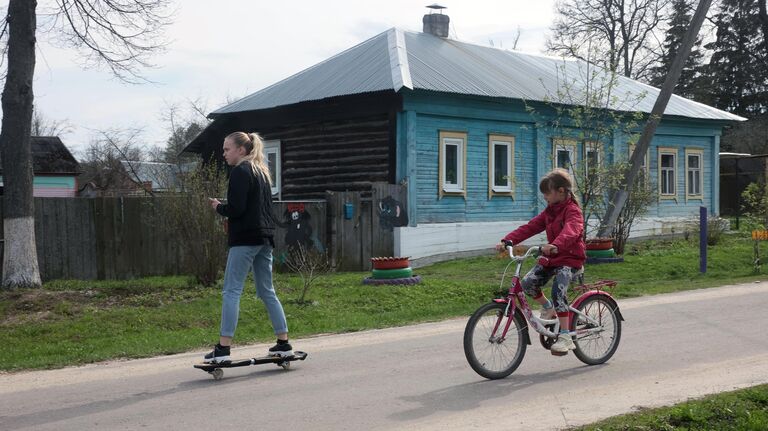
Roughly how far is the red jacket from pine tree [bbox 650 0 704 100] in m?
42.3

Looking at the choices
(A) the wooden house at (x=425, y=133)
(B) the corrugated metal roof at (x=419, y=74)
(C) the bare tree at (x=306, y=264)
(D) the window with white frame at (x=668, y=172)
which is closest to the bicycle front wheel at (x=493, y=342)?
(C) the bare tree at (x=306, y=264)

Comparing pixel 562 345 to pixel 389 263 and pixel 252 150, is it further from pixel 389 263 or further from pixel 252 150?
pixel 389 263

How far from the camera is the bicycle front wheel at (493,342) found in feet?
23.9

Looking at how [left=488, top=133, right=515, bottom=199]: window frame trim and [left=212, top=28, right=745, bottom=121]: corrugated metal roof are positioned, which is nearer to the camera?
[left=212, top=28, right=745, bottom=121]: corrugated metal roof

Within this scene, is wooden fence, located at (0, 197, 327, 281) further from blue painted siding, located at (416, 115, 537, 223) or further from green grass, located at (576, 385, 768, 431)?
green grass, located at (576, 385, 768, 431)

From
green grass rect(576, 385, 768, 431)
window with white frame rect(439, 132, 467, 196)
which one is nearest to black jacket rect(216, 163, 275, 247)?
green grass rect(576, 385, 768, 431)

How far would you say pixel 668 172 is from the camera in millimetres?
30516

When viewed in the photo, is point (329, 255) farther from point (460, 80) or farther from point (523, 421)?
point (523, 421)

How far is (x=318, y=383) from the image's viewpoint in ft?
24.2

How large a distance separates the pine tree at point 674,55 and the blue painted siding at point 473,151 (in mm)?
23975

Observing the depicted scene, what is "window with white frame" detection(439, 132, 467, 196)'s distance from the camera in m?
23.0

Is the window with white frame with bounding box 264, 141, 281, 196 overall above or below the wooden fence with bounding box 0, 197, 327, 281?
above

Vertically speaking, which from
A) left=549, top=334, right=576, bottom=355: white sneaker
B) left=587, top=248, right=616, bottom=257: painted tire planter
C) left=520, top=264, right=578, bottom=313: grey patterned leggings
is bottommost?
left=549, top=334, right=576, bottom=355: white sneaker

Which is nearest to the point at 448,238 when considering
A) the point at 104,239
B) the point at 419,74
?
the point at 419,74
